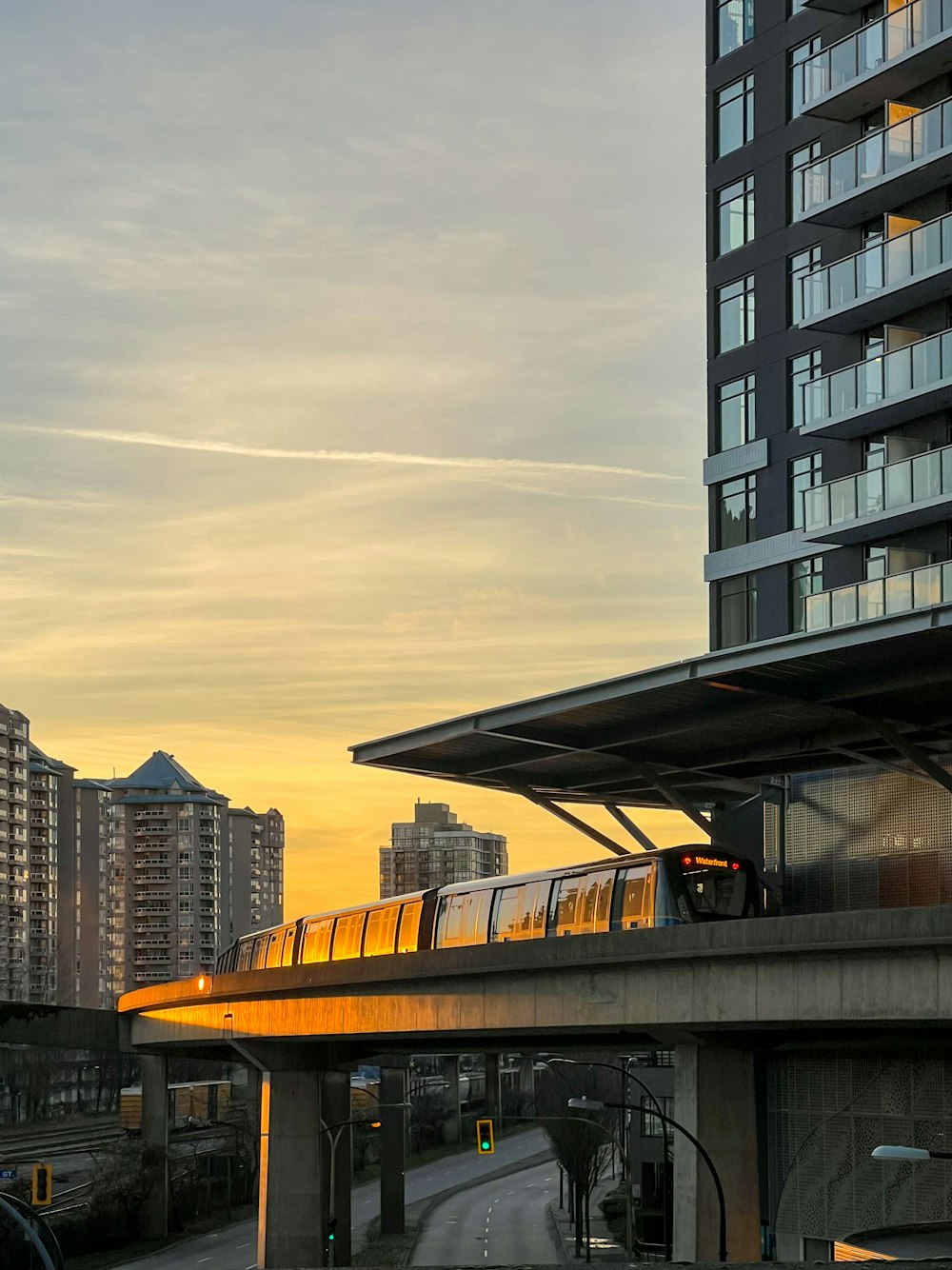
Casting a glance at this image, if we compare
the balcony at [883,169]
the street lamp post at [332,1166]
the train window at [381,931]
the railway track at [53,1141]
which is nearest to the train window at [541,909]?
the train window at [381,931]

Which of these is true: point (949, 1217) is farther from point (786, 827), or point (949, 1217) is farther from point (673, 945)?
point (786, 827)

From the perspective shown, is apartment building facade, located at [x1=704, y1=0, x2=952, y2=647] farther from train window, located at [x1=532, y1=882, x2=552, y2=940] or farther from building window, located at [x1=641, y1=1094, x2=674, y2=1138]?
building window, located at [x1=641, y1=1094, x2=674, y2=1138]

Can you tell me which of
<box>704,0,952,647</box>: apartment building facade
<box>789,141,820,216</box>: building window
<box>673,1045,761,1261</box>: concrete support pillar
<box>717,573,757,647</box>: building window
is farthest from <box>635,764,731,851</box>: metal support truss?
<box>789,141,820,216</box>: building window

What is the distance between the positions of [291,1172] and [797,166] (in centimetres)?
3348

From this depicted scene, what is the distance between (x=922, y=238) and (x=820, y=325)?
4082 millimetres

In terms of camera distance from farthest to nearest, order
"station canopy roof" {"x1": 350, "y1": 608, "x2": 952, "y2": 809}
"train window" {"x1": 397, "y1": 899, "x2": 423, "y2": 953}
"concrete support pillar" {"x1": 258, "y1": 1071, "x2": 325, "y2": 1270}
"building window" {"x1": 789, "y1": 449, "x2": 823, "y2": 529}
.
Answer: "concrete support pillar" {"x1": 258, "y1": 1071, "x2": 325, "y2": 1270} → "building window" {"x1": 789, "y1": 449, "x2": 823, "y2": 529} → "train window" {"x1": 397, "y1": 899, "x2": 423, "y2": 953} → "station canopy roof" {"x1": 350, "y1": 608, "x2": 952, "y2": 809}

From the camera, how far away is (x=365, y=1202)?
295 feet

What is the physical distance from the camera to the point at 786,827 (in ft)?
158

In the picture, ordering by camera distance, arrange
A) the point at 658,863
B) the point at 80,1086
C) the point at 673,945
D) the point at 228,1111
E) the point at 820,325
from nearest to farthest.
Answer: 1. the point at 673,945
2. the point at 658,863
3. the point at 820,325
4. the point at 228,1111
5. the point at 80,1086

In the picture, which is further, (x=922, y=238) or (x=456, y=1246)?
(x=456, y=1246)

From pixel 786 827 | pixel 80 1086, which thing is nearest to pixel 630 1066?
pixel 786 827

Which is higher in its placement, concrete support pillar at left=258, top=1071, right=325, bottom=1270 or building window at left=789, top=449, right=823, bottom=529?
building window at left=789, top=449, right=823, bottom=529

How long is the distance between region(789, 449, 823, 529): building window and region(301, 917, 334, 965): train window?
18440mm

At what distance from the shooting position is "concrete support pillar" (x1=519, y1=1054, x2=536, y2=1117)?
149 metres
